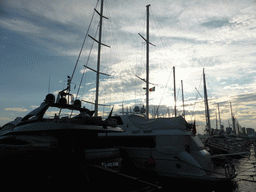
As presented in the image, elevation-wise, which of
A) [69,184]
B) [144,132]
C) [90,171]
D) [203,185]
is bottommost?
[203,185]

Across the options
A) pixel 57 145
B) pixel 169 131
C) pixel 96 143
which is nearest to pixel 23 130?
pixel 57 145

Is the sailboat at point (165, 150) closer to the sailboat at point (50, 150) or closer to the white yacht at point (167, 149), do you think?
the white yacht at point (167, 149)

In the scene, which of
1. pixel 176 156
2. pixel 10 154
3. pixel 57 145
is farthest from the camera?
pixel 176 156

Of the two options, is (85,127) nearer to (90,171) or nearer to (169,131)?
(90,171)

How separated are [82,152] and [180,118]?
7631mm

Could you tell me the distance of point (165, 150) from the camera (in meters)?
12.1

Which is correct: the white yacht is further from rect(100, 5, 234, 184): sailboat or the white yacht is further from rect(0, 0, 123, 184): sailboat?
rect(0, 0, 123, 184): sailboat

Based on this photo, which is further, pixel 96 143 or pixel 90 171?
pixel 96 143

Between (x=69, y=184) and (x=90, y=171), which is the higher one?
(x=90, y=171)

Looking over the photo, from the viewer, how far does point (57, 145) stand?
8453mm

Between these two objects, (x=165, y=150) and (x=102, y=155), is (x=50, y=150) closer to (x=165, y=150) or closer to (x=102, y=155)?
(x=102, y=155)

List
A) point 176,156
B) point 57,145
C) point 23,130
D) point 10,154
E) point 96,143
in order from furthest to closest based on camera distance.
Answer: point 176,156 < point 96,143 < point 23,130 < point 57,145 < point 10,154

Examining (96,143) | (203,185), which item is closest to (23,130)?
(96,143)

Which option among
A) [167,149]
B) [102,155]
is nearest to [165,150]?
[167,149]
